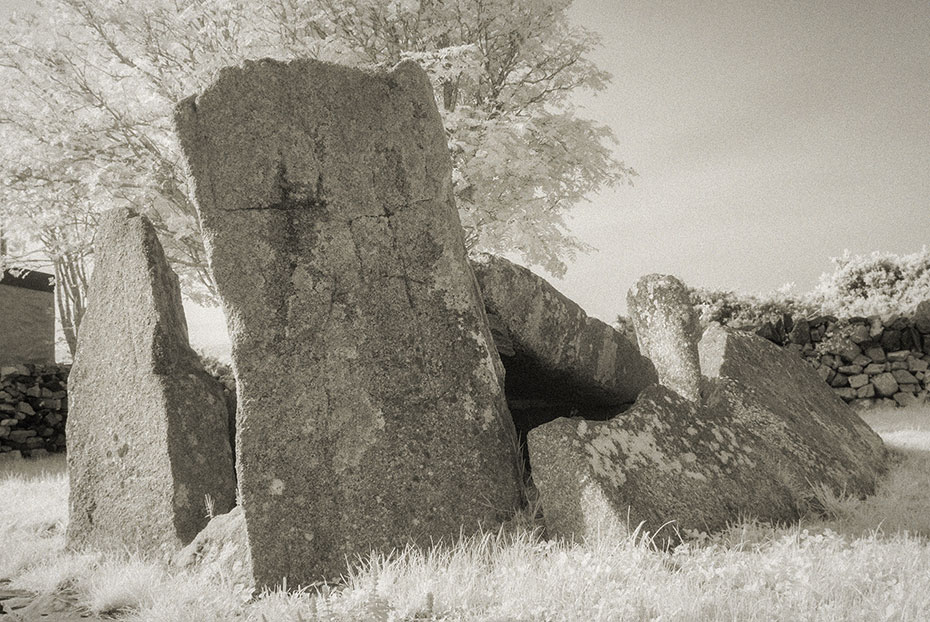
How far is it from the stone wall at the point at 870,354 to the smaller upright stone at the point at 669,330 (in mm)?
7485

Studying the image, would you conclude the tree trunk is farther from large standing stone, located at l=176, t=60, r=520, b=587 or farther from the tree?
large standing stone, located at l=176, t=60, r=520, b=587

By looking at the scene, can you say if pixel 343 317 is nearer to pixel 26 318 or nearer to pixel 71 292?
pixel 26 318

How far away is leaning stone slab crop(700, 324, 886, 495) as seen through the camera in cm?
460

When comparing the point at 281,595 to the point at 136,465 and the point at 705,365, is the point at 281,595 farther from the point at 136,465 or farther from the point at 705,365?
the point at 705,365

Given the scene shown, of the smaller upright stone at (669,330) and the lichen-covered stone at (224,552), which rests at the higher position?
the smaller upright stone at (669,330)

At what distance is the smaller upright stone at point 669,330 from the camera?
15.5ft

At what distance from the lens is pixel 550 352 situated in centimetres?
483

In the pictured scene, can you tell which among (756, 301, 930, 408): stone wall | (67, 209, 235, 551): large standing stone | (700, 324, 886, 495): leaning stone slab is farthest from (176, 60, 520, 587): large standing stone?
(756, 301, 930, 408): stone wall

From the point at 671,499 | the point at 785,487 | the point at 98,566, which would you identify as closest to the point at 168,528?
the point at 98,566

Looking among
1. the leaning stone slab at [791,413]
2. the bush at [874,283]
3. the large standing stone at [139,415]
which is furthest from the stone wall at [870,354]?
the large standing stone at [139,415]

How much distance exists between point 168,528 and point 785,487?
13.2 feet

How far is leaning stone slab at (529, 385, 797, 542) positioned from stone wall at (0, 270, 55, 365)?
14.4 meters

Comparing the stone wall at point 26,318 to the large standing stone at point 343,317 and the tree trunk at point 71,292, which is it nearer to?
the tree trunk at point 71,292

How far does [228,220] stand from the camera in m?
3.84
